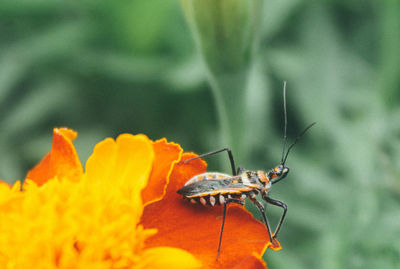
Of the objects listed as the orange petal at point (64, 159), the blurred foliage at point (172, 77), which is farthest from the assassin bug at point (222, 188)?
the blurred foliage at point (172, 77)

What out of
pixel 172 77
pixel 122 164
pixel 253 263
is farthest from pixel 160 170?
pixel 172 77

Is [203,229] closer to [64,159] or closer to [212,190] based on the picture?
[212,190]

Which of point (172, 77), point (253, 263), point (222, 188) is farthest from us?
point (172, 77)

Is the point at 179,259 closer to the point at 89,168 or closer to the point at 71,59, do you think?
the point at 89,168

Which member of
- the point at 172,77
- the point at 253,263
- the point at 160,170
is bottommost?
the point at 253,263

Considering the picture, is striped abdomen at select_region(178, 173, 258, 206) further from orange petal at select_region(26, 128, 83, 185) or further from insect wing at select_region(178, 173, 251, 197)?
orange petal at select_region(26, 128, 83, 185)

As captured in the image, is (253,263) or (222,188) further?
(222,188)

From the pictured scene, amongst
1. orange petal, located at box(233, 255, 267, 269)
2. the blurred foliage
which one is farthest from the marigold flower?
the blurred foliage
